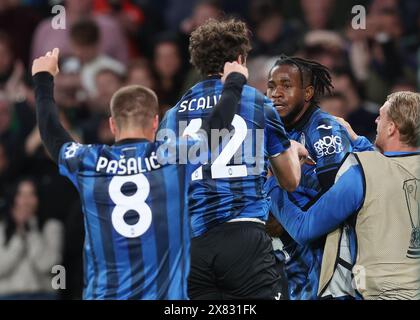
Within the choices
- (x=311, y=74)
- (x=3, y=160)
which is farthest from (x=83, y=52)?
A: (x=311, y=74)

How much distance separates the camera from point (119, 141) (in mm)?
4176

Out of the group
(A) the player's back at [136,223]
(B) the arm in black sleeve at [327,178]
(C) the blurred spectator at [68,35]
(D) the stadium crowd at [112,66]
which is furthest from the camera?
(C) the blurred spectator at [68,35]

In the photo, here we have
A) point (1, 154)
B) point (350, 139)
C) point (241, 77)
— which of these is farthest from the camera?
point (1, 154)

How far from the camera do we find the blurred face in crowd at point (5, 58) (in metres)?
9.16

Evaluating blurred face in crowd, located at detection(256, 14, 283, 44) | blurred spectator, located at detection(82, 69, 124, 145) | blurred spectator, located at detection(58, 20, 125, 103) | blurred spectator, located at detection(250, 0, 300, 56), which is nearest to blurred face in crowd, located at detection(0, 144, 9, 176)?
blurred spectator, located at detection(82, 69, 124, 145)

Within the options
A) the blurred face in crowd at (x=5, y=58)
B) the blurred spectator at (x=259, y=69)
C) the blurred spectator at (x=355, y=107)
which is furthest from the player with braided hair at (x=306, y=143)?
the blurred face in crowd at (x=5, y=58)

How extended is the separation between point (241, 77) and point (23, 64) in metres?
5.32

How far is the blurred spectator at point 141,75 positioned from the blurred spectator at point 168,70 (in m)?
0.06

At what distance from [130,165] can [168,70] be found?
16.0 feet

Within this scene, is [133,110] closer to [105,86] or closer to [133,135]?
[133,135]

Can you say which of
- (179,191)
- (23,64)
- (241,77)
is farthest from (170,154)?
(23,64)

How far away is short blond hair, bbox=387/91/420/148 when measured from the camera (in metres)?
4.61

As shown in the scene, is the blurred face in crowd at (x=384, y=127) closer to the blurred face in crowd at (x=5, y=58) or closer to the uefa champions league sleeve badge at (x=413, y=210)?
the uefa champions league sleeve badge at (x=413, y=210)

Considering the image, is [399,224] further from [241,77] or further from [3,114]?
[3,114]
